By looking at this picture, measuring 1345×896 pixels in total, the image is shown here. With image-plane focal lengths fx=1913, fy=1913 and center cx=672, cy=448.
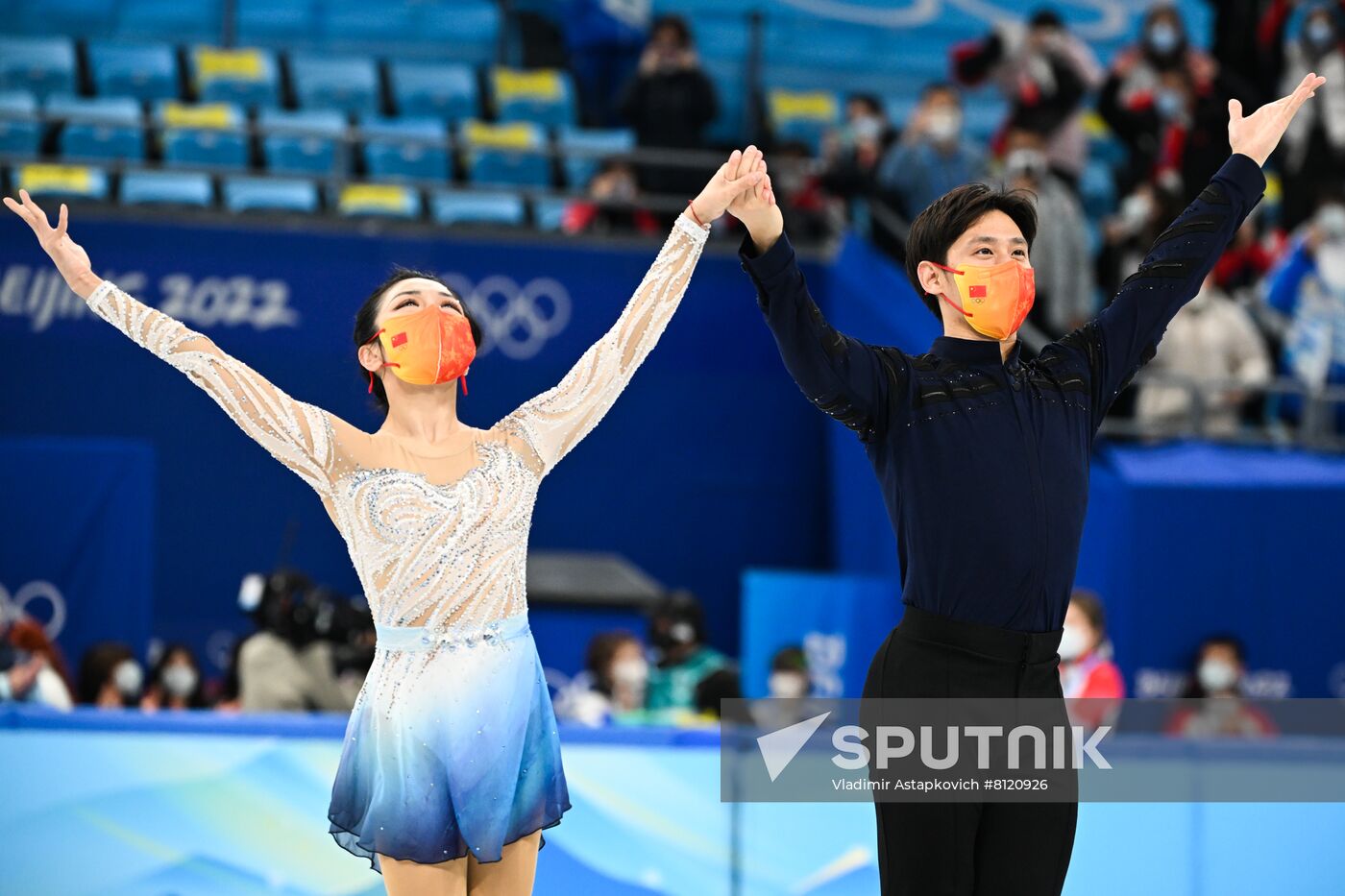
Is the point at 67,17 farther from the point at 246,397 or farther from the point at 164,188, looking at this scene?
the point at 246,397

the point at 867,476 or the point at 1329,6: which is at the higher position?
the point at 1329,6

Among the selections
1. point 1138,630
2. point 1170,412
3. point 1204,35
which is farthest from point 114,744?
point 1204,35

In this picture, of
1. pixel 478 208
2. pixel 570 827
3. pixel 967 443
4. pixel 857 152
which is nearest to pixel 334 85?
pixel 478 208

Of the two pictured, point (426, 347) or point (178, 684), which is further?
point (178, 684)

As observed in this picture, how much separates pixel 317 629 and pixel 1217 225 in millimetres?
4669

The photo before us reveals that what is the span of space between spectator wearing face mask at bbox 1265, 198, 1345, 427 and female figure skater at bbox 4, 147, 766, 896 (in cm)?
734

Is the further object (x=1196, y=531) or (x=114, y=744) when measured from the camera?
(x=1196, y=531)

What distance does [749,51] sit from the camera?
13266 millimetres

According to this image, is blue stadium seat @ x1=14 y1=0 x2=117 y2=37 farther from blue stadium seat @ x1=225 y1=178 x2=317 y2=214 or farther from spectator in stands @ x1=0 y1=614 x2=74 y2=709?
spectator in stands @ x1=0 y1=614 x2=74 y2=709

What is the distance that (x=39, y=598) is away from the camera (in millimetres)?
9461

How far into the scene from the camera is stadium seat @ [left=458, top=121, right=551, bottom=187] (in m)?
12.1

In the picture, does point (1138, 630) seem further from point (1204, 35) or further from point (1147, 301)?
point (1204, 35)

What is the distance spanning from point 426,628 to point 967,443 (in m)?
1.11

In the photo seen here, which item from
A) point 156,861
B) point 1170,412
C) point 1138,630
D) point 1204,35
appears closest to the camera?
point 156,861
